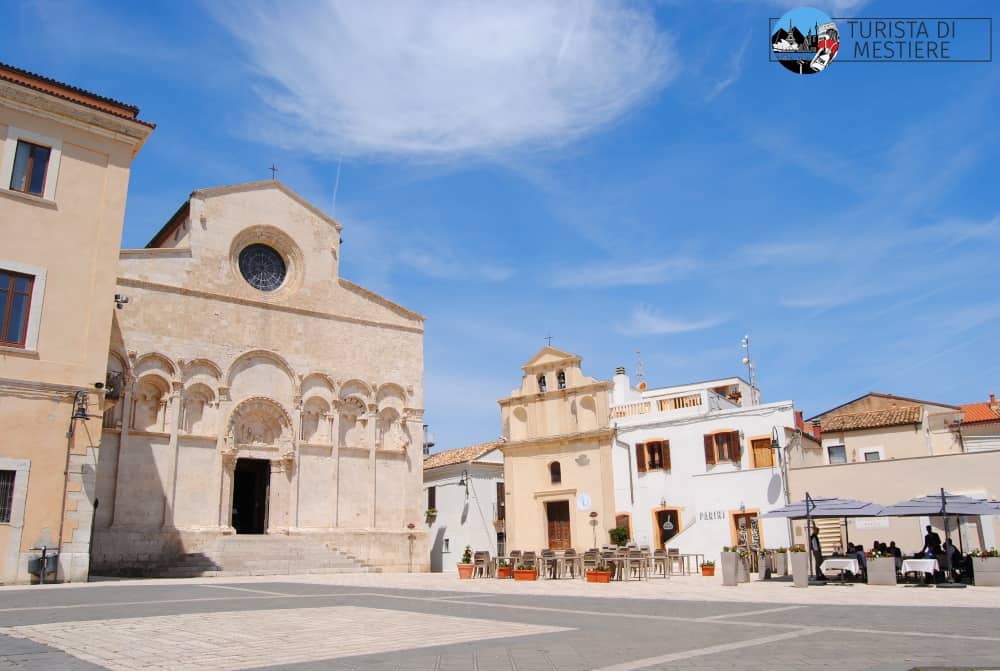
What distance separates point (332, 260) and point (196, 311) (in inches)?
267

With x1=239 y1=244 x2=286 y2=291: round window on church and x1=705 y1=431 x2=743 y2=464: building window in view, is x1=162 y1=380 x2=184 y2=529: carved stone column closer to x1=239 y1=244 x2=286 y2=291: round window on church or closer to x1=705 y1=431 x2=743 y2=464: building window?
x1=239 y1=244 x2=286 y2=291: round window on church

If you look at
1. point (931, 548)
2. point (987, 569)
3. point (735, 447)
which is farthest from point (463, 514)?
point (987, 569)

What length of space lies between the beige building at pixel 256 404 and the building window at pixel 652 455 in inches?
382

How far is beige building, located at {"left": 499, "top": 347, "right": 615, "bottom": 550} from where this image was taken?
3278cm

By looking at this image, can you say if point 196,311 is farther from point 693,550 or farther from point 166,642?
point 166,642

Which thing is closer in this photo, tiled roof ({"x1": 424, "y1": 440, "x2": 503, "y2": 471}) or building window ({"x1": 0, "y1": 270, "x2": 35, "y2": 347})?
building window ({"x1": 0, "y1": 270, "x2": 35, "y2": 347})

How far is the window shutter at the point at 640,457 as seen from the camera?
3180cm

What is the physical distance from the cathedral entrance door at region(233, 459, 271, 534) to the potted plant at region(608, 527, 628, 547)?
44.5 ft

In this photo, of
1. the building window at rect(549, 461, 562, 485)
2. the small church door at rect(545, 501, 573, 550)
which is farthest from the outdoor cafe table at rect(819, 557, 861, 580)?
the building window at rect(549, 461, 562, 485)

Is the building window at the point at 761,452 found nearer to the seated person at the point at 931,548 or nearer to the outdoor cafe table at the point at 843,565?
the outdoor cafe table at the point at 843,565

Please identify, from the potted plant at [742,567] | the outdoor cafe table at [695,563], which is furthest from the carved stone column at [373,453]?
the potted plant at [742,567]

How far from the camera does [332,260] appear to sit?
114 feet

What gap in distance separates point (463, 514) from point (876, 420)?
20767 millimetres

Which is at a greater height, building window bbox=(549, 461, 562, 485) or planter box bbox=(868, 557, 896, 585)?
building window bbox=(549, 461, 562, 485)
